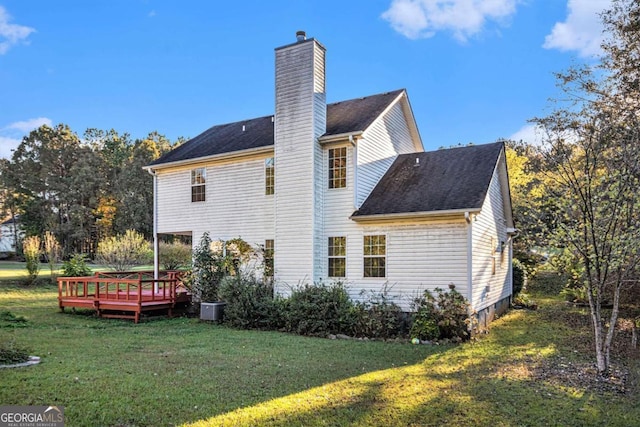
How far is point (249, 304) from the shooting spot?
11.7 metres

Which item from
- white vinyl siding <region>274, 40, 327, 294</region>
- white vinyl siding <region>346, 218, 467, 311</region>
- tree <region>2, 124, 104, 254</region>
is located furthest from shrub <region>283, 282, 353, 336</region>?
tree <region>2, 124, 104, 254</region>

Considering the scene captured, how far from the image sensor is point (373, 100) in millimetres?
14086

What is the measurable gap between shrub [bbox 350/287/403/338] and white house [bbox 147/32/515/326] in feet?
1.85

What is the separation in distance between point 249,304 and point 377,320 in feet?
12.0

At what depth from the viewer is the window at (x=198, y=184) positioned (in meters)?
14.8

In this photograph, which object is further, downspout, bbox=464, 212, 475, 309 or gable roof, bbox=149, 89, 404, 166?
gable roof, bbox=149, 89, 404, 166

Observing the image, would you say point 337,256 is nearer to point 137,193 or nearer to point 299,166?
point 299,166

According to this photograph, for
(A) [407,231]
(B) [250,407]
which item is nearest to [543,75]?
(A) [407,231]

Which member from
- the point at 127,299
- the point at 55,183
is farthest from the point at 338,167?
the point at 55,183

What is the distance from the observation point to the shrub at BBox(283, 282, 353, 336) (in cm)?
1057

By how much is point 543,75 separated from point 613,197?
965cm

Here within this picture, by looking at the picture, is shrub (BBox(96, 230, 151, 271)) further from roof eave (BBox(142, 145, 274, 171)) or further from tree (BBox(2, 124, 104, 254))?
tree (BBox(2, 124, 104, 254))

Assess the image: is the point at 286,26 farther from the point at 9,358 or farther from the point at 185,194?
the point at 9,358

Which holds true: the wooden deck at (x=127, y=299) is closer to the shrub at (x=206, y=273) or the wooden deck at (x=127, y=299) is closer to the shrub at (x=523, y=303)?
the shrub at (x=206, y=273)
